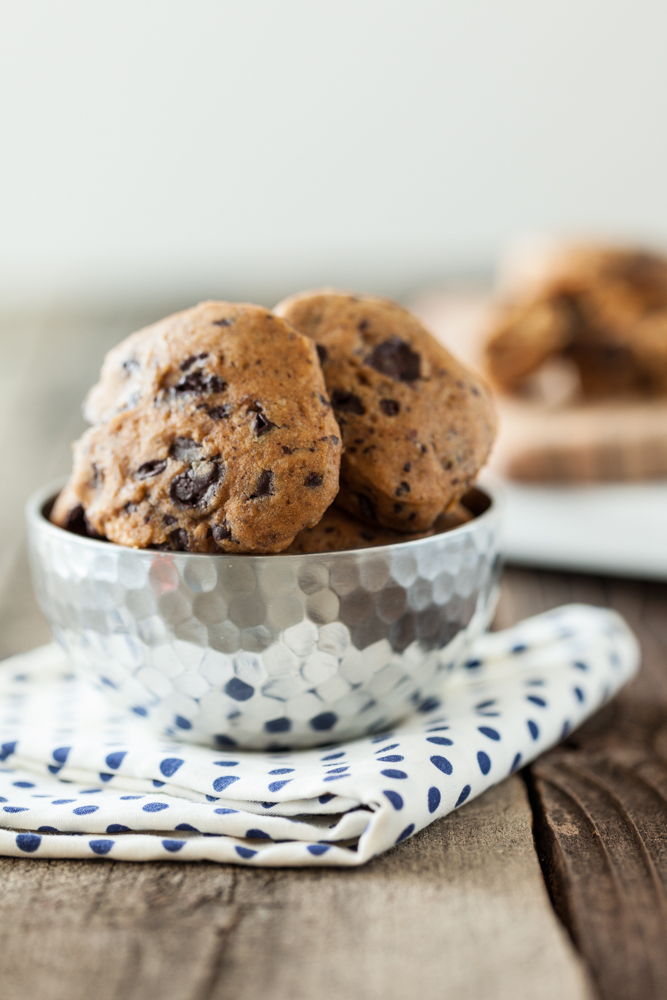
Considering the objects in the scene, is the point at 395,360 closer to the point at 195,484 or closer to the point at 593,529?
the point at 195,484

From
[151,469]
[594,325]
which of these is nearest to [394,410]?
[151,469]

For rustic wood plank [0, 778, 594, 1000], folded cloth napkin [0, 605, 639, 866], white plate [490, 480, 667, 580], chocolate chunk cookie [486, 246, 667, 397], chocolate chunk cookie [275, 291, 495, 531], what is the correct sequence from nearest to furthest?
rustic wood plank [0, 778, 594, 1000], folded cloth napkin [0, 605, 639, 866], chocolate chunk cookie [275, 291, 495, 531], white plate [490, 480, 667, 580], chocolate chunk cookie [486, 246, 667, 397]

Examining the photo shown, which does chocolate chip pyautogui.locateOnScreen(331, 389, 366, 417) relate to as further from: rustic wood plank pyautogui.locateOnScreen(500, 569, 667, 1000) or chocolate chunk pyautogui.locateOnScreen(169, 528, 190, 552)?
rustic wood plank pyautogui.locateOnScreen(500, 569, 667, 1000)

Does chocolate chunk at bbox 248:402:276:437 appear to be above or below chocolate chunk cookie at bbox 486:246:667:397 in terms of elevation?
above

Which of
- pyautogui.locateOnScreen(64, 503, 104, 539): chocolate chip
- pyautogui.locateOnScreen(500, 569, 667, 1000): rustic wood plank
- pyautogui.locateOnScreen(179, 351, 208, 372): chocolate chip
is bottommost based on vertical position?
pyautogui.locateOnScreen(500, 569, 667, 1000): rustic wood plank

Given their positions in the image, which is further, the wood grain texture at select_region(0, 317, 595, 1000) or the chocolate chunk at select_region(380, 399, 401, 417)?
the chocolate chunk at select_region(380, 399, 401, 417)

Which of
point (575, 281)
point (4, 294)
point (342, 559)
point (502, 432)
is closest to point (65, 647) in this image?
point (342, 559)

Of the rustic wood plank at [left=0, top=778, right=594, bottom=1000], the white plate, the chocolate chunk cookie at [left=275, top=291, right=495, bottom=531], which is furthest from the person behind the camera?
the white plate

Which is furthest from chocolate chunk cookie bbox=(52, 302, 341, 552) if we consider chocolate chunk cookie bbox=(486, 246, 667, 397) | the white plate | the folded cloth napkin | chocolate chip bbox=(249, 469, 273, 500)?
chocolate chunk cookie bbox=(486, 246, 667, 397)
